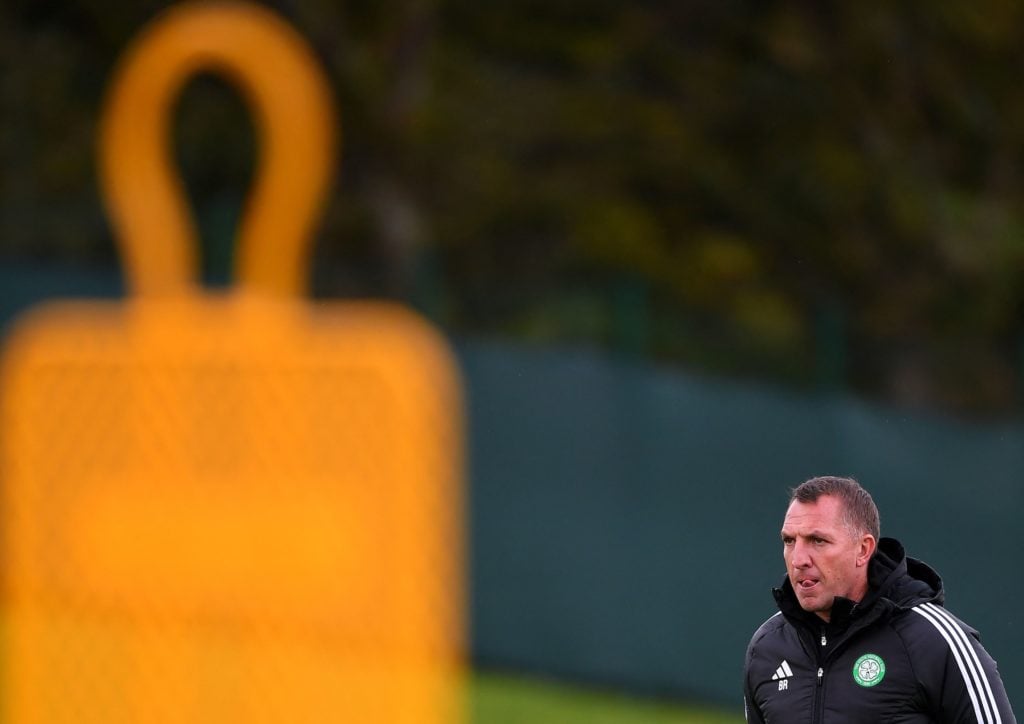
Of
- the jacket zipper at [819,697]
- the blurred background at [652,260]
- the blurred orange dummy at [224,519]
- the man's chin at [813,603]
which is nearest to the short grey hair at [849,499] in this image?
the man's chin at [813,603]

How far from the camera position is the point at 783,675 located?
3.43m

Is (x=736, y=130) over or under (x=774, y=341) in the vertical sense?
over

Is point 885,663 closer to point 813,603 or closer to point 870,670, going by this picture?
point 870,670

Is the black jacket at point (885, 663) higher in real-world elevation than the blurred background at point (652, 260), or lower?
lower

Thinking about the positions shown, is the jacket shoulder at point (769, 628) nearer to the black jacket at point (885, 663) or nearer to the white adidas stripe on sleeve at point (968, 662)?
the black jacket at point (885, 663)

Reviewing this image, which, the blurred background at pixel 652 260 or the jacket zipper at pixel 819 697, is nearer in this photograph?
the jacket zipper at pixel 819 697

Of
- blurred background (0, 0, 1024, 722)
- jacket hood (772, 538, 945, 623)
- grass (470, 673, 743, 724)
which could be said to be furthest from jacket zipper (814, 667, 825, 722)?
grass (470, 673, 743, 724)

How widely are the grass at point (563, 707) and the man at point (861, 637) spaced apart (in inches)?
231

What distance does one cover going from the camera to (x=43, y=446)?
2.38m

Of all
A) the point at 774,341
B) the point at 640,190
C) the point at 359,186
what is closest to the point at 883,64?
the point at 640,190

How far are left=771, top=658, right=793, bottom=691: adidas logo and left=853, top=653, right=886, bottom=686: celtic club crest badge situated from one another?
0.18 meters

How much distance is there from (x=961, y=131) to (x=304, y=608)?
13.2m

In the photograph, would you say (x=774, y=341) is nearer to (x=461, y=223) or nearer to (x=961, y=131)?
(x=961, y=131)

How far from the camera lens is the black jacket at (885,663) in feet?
10.4
